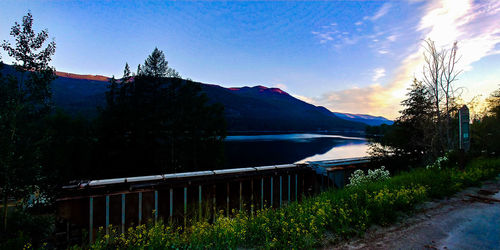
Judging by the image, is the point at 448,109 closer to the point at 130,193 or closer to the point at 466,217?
the point at 466,217

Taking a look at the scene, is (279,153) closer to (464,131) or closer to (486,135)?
(486,135)

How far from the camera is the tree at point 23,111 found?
6.35 meters

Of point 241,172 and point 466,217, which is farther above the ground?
point 241,172

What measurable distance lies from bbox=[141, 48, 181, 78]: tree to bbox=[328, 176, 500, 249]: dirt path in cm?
2890

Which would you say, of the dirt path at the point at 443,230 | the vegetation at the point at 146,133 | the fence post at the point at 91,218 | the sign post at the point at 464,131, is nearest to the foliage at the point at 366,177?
the dirt path at the point at 443,230


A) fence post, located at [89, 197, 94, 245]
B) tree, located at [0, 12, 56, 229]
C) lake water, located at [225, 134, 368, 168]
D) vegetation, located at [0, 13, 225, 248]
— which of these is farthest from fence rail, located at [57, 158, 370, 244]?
lake water, located at [225, 134, 368, 168]

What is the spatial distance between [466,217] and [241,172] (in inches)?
183

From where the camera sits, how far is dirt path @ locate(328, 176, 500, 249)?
3037 millimetres

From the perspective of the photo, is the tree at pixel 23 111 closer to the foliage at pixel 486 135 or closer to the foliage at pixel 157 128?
the foliage at pixel 157 128

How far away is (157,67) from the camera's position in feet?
92.6

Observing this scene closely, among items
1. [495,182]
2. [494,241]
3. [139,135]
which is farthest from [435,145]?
[139,135]

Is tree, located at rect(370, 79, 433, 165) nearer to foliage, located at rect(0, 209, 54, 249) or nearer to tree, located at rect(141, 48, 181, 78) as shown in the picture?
foliage, located at rect(0, 209, 54, 249)

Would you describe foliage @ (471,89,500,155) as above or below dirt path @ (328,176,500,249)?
above

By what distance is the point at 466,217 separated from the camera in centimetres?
403
